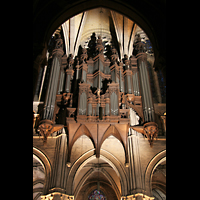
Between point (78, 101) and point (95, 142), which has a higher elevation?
point (78, 101)

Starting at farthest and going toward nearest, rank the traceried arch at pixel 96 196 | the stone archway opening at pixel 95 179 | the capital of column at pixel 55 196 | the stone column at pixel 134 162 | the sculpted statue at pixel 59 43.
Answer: the traceried arch at pixel 96 196
the sculpted statue at pixel 59 43
the stone archway opening at pixel 95 179
the stone column at pixel 134 162
the capital of column at pixel 55 196

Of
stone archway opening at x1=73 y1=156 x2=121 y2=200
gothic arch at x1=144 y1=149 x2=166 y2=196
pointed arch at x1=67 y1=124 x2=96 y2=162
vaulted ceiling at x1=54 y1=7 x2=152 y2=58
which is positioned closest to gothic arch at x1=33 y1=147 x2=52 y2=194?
pointed arch at x1=67 y1=124 x2=96 y2=162

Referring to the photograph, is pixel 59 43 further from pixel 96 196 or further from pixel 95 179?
pixel 96 196

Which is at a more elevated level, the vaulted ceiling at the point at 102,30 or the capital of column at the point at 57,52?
the vaulted ceiling at the point at 102,30

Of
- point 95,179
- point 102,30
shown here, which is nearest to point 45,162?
point 95,179

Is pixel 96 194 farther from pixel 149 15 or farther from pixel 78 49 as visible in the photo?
pixel 149 15

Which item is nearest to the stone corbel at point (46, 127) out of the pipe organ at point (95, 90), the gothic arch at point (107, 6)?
the pipe organ at point (95, 90)

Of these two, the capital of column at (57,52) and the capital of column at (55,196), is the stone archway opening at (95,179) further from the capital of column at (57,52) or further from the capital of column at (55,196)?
the capital of column at (57,52)

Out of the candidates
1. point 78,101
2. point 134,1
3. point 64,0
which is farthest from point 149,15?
point 78,101

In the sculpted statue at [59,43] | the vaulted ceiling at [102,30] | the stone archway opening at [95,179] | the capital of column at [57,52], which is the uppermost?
the vaulted ceiling at [102,30]

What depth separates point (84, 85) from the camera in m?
11.3

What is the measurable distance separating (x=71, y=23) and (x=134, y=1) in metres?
5.93

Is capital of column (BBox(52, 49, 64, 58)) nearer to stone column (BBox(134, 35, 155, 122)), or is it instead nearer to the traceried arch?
stone column (BBox(134, 35, 155, 122))

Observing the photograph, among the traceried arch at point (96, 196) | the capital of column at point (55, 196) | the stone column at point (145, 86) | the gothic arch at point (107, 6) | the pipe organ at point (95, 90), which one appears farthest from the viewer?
the traceried arch at point (96, 196)
